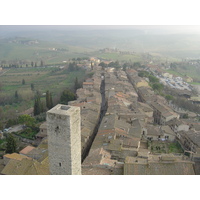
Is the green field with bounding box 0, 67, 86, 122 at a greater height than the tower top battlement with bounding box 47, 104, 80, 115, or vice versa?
the tower top battlement with bounding box 47, 104, 80, 115

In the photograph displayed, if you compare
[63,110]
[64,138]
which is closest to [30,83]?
[63,110]

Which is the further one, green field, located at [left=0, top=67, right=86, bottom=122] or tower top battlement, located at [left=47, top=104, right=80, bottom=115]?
green field, located at [left=0, top=67, right=86, bottom=122]

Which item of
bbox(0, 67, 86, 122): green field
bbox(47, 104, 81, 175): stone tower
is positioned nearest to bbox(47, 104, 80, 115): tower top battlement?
bbox(47, 104, 81, 175): stone tower

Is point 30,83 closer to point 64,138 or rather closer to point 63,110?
point 63,110

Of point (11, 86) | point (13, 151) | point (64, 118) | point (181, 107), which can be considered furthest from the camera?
point (11, 86)

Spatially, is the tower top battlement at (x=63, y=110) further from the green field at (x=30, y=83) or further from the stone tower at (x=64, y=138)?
the green field at (x=30, y=83)

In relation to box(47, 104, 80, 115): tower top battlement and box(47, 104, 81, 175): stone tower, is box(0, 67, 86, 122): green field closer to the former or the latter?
box(47, 104, 81, 175): stone tower

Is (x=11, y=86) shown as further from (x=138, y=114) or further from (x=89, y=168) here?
(x=89, y=168)

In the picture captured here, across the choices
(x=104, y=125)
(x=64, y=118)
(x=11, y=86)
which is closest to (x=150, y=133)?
(x=104, y=125)

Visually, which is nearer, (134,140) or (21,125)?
(134,140)
